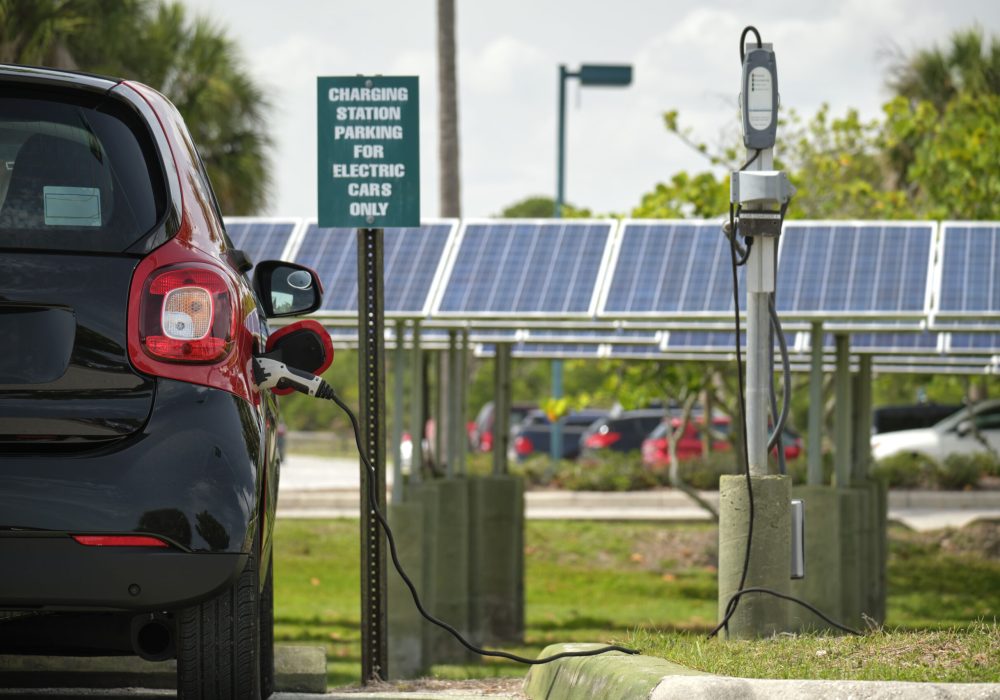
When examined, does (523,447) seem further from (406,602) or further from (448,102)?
(406,602)

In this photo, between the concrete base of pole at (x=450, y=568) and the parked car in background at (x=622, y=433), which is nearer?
the concrete base of pole at (x=450, y=568)

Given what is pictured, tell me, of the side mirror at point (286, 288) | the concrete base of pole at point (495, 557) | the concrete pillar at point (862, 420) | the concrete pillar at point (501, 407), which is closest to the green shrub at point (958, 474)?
the concrete pillar at point (862, 420)

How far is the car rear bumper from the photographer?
147 inches

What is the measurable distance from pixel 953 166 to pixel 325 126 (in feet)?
47.2

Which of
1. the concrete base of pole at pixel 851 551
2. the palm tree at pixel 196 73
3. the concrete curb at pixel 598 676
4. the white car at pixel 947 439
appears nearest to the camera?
the concrete curb at pixel 598 676

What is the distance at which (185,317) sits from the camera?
3.94 m

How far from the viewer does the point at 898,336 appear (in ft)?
52.1

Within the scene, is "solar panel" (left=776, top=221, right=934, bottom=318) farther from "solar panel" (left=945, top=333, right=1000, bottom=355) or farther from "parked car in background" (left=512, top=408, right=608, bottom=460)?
"parked car in background" (left=512, top=408, right=608, bottom=460)

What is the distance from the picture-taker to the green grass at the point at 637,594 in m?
5.79

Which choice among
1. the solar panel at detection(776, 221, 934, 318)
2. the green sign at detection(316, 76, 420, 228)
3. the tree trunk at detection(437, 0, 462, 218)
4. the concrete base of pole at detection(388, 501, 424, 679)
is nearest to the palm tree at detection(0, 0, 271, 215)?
the tree trunk at detection(437, 0, 462, 218)

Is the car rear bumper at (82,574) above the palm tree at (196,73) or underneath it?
underneath

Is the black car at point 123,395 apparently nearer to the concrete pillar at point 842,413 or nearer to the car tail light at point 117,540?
the car tail light at point 117,540

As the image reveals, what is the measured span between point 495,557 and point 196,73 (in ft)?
30.1

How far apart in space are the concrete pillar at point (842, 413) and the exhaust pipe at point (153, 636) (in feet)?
31.6
